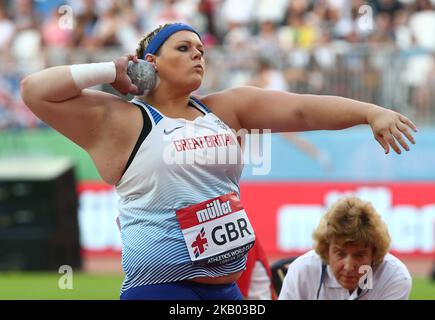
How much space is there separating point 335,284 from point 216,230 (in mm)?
1001

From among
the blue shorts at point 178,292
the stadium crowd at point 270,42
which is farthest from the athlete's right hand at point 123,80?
the stadium crowd at point 270,42

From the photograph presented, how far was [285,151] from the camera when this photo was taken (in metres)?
14.9

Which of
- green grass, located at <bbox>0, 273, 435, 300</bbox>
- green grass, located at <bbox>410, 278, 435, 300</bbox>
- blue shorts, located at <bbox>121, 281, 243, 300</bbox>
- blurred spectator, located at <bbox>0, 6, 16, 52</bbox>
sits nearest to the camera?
blue shorts, located at <bbox>121, 281, 243, 300</bbox>

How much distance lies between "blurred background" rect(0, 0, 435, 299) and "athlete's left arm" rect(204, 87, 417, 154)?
805 centimetres

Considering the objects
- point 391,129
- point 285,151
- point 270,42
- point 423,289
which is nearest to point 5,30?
point 270,42

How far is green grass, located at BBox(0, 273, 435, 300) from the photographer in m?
10.7

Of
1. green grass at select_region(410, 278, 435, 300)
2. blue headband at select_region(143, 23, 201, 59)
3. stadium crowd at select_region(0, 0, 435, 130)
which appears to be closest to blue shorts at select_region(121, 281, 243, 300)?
blue headband at select_region(143, 23, 201, 59)

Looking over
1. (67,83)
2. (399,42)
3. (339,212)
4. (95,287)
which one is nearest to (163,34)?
(67,83)

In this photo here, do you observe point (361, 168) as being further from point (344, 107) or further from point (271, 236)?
point (344, 107)

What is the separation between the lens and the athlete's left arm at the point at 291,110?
491 cm

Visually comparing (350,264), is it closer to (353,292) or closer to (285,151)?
(353,292)

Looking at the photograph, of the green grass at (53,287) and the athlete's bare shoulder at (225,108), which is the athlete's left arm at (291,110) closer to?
the athlete's bare shoulder at (225,108)

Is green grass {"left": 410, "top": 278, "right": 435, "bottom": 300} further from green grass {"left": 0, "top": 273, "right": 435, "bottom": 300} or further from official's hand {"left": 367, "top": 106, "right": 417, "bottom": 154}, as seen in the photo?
official's hand {"left": 367, "top": 106, "right": 417, "bottom": 154}

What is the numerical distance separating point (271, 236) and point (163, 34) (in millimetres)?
9318
